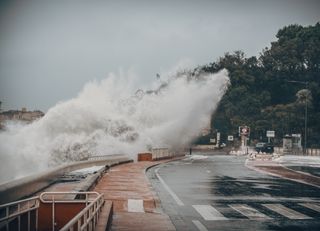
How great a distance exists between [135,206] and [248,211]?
10.1ft

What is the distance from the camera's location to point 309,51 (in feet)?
350

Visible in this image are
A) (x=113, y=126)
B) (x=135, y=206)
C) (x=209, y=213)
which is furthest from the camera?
(x=113, y=126)

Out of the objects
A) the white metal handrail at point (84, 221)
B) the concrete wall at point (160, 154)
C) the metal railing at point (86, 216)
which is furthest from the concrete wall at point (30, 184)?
the concrete wall at point (160, 154)

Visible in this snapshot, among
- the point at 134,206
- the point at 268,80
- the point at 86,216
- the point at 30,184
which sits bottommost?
the point at 134,206

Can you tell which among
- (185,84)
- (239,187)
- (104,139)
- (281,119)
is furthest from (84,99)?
(239,187)

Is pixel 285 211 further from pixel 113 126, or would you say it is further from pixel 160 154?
pixel 113 126

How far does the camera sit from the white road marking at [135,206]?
564 inches

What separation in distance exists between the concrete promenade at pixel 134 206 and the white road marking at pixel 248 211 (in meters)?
2.02

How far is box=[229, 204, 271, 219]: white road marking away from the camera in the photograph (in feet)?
43.6

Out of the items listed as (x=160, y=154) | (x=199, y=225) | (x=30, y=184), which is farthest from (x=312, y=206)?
(x=160, y=154)

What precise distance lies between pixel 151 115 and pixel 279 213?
5534cm

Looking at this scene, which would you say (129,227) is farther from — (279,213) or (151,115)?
(151,115)

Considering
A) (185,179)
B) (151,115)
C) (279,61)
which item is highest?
(279,61)

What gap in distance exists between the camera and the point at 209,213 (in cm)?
1384
